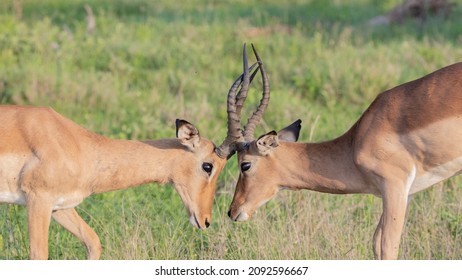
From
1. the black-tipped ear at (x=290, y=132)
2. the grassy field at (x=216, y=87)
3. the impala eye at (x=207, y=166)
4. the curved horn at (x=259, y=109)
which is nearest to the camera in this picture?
the impala eye at (x=207, y=166)

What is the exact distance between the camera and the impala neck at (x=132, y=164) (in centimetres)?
635

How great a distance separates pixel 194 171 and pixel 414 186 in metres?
1.30

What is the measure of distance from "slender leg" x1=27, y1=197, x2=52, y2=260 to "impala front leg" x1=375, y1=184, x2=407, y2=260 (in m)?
1.90

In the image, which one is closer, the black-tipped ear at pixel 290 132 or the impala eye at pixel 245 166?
the impala eye at pixel 245 166

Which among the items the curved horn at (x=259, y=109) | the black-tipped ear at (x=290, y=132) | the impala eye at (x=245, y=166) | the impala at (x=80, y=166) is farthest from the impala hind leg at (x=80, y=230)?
the black-tipped ear at (x=290, y=132)

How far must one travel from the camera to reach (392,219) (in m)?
6.06

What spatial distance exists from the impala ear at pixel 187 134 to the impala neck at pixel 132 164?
73 mm

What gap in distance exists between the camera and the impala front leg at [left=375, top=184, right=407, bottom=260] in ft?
19.9

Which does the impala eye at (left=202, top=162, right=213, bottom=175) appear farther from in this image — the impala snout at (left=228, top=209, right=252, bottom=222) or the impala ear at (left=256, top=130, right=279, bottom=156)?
the impala snout at (left=228, top=209, right=252, bottom=222)

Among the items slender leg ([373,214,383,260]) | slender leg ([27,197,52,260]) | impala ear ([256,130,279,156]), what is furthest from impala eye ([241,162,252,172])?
slender leg ([27,197,52,260])

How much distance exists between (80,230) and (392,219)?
6.11 feet

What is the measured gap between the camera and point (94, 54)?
11547mm

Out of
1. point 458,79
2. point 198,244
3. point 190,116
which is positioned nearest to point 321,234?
point 198,244

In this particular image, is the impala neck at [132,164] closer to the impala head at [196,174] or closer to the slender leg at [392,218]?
the impala head at [196,174]
